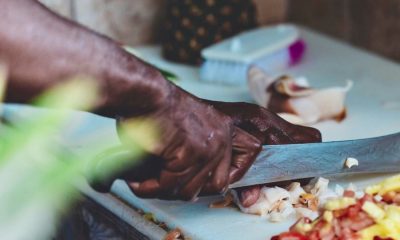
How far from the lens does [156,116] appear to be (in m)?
0.89

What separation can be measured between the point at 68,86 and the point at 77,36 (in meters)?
0.05

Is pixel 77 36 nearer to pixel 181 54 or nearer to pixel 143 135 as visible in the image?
pixel 143 135

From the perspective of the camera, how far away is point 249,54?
5.06 ft

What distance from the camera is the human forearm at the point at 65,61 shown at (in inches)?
31.1

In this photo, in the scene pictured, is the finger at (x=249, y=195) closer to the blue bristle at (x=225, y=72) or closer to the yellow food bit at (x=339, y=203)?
the yellow food bit at (x=339, y=203)

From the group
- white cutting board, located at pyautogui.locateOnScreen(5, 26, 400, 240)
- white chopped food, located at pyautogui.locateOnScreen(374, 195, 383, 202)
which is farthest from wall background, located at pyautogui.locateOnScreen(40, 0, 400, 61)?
white chopped food, located at pyautogui.locateOnScreen(374, 195, 383, 202)

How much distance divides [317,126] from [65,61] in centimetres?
58

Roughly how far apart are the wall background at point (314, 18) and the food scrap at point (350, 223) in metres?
0.76

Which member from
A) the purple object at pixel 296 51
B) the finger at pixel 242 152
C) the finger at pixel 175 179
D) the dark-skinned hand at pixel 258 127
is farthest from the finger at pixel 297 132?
the purple object at pixel 296 51

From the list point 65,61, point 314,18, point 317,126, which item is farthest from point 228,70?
point 65,61

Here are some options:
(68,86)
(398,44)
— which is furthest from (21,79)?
(398,44)

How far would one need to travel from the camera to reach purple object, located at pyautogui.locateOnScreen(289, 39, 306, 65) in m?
1.64

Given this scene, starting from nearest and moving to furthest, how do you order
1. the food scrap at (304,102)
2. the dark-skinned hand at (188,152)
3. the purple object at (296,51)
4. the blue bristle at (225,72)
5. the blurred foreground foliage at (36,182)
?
the dark-skinned hand at (188,152) → the blurred foreground foliage at (36,182) → the food scrap at (304,102) → the blue bristle at (225,72) → the purple object at (296,51)

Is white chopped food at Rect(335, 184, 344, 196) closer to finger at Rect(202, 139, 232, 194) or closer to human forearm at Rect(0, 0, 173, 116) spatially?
finger at Rect(202, 139, 232, 194)
